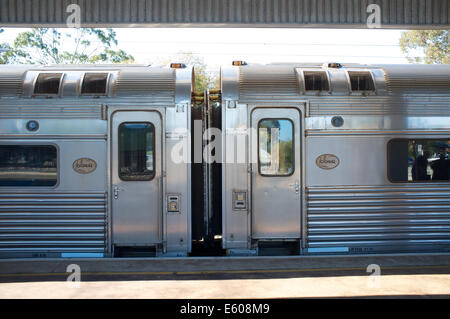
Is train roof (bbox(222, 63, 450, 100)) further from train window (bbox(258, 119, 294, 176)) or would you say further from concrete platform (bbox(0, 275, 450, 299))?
concrete platform (bbox(0, 275, 450, 299))

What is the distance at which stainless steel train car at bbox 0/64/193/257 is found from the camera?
22.8 ft

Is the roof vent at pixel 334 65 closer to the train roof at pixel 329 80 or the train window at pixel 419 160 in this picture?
the train roof at pixel 329 80

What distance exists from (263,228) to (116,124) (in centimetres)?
276

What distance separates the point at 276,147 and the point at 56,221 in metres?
3.51

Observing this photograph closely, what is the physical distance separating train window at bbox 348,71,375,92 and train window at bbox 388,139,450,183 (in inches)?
36.4

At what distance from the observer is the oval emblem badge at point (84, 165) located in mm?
6977

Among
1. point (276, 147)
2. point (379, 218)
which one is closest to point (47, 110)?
point (276, 147)

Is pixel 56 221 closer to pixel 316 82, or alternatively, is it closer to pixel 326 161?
pixel 326 161

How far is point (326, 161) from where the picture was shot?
7.13 metres

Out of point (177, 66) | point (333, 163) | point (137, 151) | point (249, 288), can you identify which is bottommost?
point (249, 288)

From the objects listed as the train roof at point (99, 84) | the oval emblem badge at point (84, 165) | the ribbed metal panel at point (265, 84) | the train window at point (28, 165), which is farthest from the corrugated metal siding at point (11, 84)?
the ribbed metal panel at point (265, 84)

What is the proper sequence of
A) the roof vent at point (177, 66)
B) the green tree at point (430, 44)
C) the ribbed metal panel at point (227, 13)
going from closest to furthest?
the roof vent at point (177, 66) → the ribbed metal panel at point (227, 13) → the green tree at point (430, 44)

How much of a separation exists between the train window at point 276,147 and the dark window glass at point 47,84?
3200 millimetres

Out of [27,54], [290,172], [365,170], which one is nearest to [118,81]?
[290,172]
